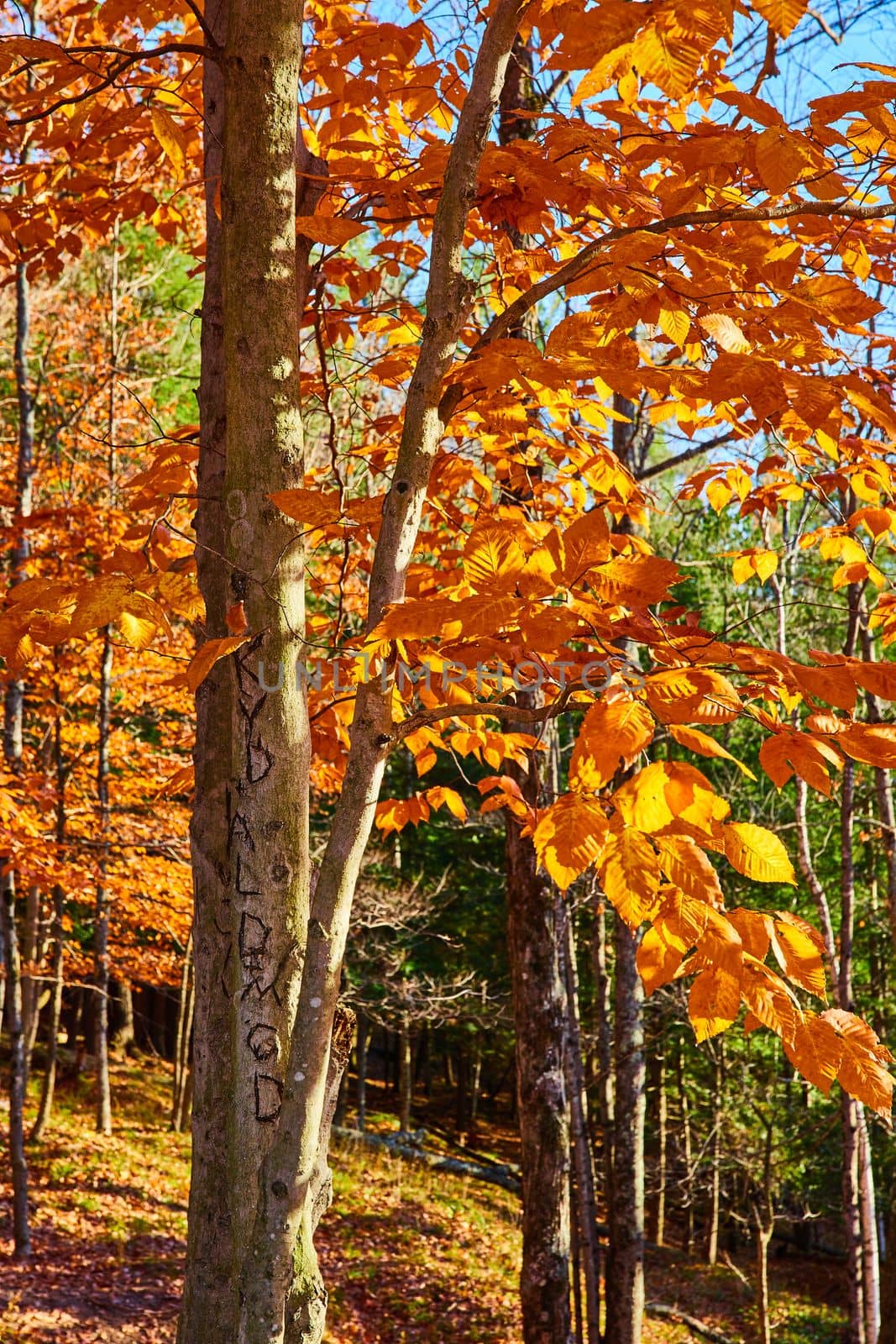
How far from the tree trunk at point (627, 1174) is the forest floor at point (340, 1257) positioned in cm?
304

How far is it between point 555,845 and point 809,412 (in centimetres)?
89

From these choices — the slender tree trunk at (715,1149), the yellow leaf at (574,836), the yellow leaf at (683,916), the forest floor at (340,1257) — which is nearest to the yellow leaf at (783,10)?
the yellow leaf at (574,836)

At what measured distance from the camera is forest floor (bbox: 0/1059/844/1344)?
7.16 m

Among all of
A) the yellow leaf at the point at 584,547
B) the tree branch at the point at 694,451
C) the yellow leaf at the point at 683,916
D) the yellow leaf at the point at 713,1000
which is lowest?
the yellow leaf at the point at 713,1000

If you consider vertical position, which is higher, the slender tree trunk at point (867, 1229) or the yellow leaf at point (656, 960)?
the yellow leaf at point (656, 960)

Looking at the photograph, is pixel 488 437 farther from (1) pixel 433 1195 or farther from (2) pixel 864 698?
(1) pixel 433 1195

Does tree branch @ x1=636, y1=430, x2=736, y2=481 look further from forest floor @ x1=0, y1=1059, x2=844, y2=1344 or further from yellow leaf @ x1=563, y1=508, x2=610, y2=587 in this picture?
forest floor @ x1=0, y1=1059, x2=844, y2=1344

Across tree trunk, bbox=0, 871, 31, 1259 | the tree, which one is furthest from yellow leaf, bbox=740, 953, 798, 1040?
tree trunk, bbox=0, 871, 31, 1259

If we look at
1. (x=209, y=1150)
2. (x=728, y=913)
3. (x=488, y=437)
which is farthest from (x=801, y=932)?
(x=488, y=437)

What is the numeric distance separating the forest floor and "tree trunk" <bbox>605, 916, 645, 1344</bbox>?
304 centimetres

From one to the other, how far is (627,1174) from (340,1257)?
16.8ft

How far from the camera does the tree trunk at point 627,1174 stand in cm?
604

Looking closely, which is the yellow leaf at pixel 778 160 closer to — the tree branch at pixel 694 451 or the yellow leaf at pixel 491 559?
the yellow leaf at pixel 491 559

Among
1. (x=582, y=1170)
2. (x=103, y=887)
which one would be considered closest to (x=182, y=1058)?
(x=103, y=887)
